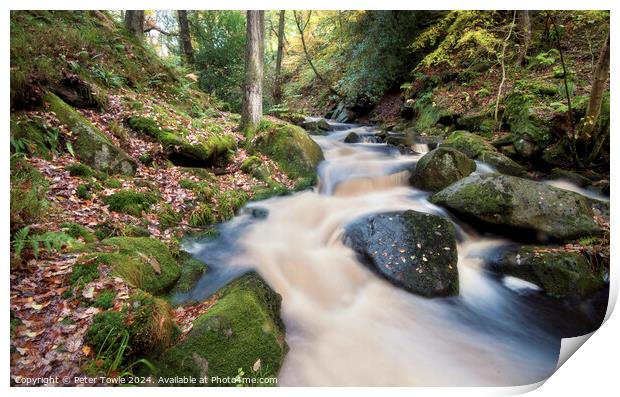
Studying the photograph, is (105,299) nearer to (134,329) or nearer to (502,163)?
(134,329)

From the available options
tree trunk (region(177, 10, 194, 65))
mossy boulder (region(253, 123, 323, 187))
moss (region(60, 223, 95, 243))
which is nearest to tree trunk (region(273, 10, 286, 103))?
tree trunk (region(177, 10, 194, 65))

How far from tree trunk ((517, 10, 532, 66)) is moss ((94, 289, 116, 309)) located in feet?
21.9

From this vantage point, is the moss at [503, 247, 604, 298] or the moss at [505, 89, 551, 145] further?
the moss at [505, 89, 551, 145]

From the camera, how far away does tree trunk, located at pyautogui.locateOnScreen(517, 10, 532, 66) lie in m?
5.32

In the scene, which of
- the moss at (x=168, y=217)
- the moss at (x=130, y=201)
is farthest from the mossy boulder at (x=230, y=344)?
the moss at (x=130, y=201)

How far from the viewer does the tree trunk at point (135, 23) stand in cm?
824

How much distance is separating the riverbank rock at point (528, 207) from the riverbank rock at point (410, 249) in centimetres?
82

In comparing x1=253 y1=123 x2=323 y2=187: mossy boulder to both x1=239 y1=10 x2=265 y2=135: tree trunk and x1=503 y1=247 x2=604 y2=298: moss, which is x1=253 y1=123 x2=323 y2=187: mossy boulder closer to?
x1=239 y1=10 x2=265 y2=135: tree trunk

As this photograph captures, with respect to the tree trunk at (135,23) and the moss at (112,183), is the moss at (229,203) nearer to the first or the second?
the moss at (112,183)

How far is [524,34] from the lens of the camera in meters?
5.82

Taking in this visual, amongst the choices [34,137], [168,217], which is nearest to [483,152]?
[168,217]

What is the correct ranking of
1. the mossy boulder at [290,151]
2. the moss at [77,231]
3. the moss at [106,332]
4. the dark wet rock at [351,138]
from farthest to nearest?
the dark wet rock at [351,138], the mossy boulder at [290,151], the moss at [77,231], the moss at [106,332]
